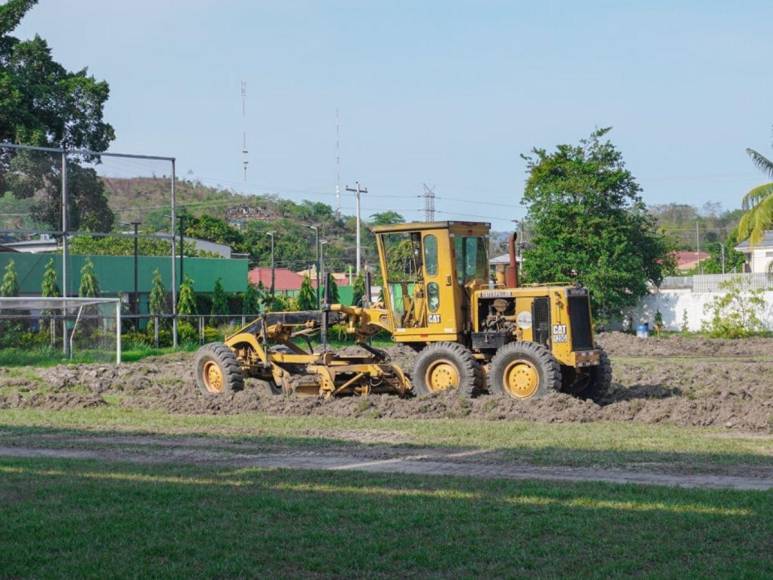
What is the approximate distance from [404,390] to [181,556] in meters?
12.5

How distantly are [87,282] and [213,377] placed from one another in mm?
19287

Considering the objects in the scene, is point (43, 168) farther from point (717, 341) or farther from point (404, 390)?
point (717, 341)

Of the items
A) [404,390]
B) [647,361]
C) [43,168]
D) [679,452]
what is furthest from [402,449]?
[43,168]

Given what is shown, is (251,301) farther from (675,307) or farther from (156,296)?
(675,307)

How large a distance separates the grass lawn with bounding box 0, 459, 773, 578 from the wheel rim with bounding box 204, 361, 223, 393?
9452 mm

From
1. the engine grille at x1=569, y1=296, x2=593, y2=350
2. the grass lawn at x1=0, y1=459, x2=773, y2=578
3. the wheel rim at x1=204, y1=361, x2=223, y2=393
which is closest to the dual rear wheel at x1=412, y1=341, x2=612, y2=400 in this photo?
the engine grille at x1=569, y1=296, x2=593, y2=350

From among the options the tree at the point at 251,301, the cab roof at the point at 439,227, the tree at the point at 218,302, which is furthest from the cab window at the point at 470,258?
the tree at the point at 218,302

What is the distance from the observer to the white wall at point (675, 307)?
2147 inches

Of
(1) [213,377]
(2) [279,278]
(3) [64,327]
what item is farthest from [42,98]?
(2) [279,278]

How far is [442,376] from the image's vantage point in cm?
2039

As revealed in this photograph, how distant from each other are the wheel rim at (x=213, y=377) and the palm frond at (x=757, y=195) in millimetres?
24871

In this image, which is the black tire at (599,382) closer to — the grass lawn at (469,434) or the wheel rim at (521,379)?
the wheel rim at (521,379)

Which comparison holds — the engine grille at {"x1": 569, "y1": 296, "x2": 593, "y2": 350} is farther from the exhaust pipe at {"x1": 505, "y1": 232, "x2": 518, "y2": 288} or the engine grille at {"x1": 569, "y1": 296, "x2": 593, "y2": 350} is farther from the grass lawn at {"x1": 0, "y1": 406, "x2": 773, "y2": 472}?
the grass lawn at {"x1": 0, "y1": 406, "x2": 773, "y2": 472}

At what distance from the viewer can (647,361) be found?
1358 inches
